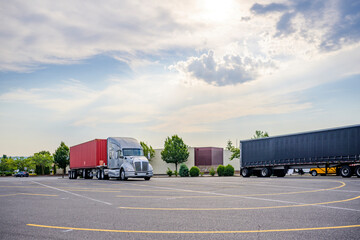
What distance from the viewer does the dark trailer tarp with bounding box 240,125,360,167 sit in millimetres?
30656

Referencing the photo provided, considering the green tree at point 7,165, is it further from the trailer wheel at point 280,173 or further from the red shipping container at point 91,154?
the trailer wheel at point 280,173

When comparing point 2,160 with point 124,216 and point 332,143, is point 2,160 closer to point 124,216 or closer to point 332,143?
point 332,143

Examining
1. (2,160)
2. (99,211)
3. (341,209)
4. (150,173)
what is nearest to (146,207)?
(99,211)

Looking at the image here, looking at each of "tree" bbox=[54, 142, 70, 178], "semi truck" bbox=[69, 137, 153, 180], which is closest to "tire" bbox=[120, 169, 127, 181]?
"semi truck" bbox=[69, 137, 153, 180]

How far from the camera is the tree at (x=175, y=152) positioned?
7412 centimetres

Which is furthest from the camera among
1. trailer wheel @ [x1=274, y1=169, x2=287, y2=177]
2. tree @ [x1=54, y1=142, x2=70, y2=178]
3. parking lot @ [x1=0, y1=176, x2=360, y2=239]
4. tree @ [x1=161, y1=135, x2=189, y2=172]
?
tree @ [x1=54, y1=142, x2=70, y2=178]

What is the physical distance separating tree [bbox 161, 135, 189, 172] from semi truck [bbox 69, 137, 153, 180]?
33108mm

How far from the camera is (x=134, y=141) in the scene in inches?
1353

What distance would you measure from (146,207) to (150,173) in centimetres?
2088

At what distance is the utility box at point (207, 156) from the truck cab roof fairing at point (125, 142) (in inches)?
1667

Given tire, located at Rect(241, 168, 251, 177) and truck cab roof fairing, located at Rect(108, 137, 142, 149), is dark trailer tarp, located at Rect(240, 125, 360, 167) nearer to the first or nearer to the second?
tire, located at Rect(241, 168, 251, 177)

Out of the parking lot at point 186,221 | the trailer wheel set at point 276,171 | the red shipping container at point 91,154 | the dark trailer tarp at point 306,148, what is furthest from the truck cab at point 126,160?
the parking lot at point 186,221

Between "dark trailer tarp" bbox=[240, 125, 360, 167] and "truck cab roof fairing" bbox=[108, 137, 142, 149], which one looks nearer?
"dark trailer tarp" bbox=[240, 125, 360, 167]

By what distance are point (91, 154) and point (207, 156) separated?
4022 centimetres
